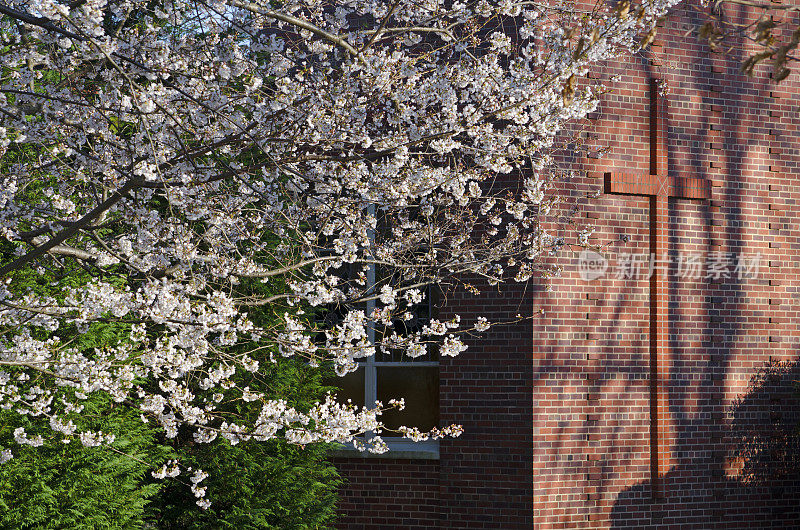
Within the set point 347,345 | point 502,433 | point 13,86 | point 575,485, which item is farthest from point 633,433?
point 13,86

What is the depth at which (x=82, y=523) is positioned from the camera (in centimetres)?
721

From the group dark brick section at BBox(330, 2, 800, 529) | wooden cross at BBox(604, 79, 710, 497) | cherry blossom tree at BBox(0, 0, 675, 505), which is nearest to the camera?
cherry blossom tree at BBox(0, 0, 675, 505)

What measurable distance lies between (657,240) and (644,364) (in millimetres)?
1385

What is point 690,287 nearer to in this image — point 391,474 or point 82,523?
point 391,474

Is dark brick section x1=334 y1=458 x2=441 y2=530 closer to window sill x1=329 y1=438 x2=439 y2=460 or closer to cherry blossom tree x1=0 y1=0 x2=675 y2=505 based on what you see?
window sill x1=329 y1=438 x2=439 y2=460

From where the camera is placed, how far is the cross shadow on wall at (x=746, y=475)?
32.6 ft

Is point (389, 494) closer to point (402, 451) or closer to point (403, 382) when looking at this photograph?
point (402, 451)

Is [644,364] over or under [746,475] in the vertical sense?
over

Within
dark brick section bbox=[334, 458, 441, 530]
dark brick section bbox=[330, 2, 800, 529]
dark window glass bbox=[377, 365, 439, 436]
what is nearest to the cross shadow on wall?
dark brick section bbox=[330, 2, 800, 529]

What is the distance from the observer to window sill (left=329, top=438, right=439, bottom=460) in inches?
380

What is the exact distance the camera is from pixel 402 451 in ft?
31.9

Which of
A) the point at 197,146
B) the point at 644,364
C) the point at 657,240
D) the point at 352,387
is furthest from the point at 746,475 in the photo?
the point at 197,146

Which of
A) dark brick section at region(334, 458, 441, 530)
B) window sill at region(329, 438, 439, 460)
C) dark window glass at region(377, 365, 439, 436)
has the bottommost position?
dark brick section at region(334, 458, 441, 530)

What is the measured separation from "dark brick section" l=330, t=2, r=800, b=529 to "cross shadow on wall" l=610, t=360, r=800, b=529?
21 millimetres
